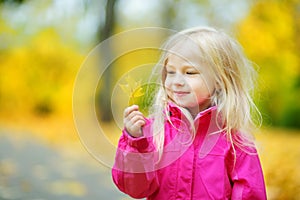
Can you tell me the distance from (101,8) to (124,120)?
7463 millimetres

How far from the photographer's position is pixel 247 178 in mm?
1695

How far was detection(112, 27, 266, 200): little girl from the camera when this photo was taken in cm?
166

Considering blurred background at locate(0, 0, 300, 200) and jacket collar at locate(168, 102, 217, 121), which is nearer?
jacket collar at locate(168, 102, 217, 121)

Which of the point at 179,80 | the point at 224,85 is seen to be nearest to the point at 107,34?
the point at 224,85

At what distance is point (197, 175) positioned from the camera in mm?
1700

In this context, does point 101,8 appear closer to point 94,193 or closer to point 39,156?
point 39,156

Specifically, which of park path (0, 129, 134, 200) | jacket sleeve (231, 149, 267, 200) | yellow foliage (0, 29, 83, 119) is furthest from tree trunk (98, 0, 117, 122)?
jacket sleeve (231, 149, 267, 200)

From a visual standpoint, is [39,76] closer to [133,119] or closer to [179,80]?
[179,80]

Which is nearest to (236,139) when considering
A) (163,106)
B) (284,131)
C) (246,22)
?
(163,106)

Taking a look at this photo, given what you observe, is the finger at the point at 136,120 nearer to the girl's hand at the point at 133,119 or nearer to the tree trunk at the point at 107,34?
the girl's hand at the point at 133,119

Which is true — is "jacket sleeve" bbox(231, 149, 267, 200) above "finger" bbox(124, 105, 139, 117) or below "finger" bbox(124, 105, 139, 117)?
below

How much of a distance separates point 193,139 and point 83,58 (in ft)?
24.6

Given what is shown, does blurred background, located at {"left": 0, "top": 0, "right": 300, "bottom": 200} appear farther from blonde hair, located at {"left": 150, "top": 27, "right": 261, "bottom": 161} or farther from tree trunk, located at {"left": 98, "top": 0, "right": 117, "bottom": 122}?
blonde hair, located at {"left": 150, "top": 27, "right": 261, "bottom": 161}

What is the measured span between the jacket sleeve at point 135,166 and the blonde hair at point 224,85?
0.19 ft
